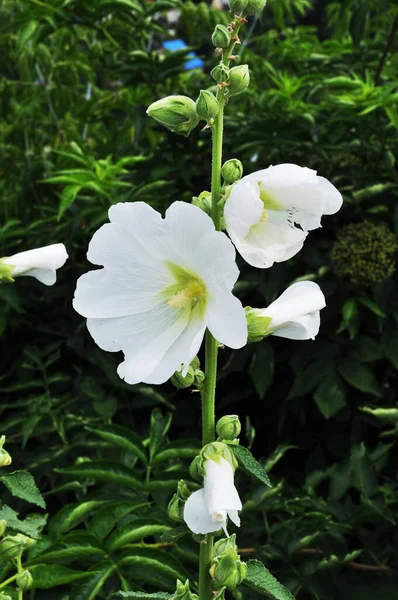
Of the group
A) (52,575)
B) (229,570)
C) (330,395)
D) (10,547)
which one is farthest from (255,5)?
(330,395)

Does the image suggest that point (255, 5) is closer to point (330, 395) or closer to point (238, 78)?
point (238, 78)

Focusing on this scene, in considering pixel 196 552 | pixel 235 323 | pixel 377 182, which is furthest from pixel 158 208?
pixel 235 323

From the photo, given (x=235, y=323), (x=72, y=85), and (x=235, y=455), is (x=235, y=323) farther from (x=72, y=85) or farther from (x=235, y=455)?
(x=72, y=85)

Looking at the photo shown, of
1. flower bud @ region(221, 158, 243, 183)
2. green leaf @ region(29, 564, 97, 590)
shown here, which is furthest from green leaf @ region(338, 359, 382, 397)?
flower bud @ region(221, 158, 243, 183)

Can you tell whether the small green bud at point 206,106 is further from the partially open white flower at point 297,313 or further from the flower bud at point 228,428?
the flower bud at point 228,428

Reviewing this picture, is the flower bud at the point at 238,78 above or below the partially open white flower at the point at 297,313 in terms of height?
above

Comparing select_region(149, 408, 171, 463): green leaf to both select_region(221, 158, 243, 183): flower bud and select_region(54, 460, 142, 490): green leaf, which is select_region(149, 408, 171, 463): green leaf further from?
select_region(221, 158, 243, 183): flower bud

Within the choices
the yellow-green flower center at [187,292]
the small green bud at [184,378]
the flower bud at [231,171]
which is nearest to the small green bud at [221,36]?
the flower bud at [231,171]
